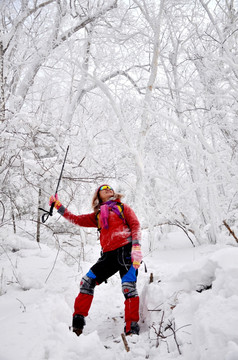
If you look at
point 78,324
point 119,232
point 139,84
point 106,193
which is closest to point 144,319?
point 78,324

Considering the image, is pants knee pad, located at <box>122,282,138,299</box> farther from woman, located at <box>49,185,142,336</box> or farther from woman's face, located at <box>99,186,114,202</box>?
woman's face, located at <box>99,186,114,202</box>

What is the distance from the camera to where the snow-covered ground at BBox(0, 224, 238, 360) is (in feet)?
4.36

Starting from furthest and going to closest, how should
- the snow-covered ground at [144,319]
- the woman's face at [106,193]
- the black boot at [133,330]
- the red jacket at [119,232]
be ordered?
the woman's face at [106,193], the red jacket at [119,232], the black boot at [133,330], the snow-covered ground at [144,319]

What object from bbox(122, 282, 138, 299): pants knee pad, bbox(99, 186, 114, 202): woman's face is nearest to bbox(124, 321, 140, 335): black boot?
bbox(122, 282, 138, 299): pants knee pad

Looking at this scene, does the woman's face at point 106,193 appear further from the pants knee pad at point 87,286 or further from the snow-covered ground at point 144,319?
the snow-covered ground at point 144,319

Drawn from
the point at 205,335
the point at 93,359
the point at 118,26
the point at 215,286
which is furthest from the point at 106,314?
the point at 118,26

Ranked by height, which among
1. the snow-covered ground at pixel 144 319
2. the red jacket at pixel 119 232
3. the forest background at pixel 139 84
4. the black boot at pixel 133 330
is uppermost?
the forest background at pixel 139 84

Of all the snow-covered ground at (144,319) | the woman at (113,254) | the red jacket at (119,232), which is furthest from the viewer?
the red jacket at (119,232)

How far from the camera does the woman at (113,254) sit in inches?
87.5

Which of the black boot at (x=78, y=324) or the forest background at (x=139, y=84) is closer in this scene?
the black boot at (x=78, y=324)

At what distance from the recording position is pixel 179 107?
207 inches

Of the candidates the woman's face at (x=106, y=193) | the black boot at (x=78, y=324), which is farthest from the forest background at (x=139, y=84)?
the black boot at (x=78, y=324)

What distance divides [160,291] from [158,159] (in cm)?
530

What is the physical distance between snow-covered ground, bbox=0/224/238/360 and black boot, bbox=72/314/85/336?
0.09 metres
